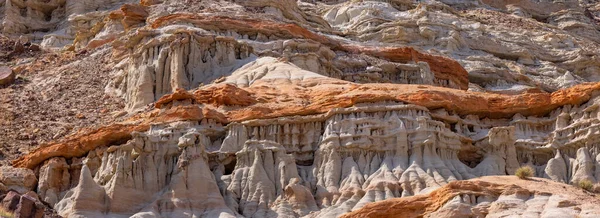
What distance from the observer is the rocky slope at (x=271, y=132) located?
38719 millimetres

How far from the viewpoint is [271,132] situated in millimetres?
41844

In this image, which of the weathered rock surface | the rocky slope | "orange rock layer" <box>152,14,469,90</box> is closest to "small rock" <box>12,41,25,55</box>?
the rocky slope

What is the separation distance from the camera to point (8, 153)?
44281mm

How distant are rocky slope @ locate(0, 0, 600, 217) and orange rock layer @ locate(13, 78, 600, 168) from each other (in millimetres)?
64

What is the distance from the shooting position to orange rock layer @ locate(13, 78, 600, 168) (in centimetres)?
4222

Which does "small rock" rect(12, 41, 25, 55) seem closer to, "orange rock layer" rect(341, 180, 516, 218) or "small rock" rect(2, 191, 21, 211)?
"orange rock layer" rect(341, 180, 516, 218)

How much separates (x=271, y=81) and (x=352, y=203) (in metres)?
8.42

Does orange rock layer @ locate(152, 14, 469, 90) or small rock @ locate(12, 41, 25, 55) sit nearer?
orange rock layer @ locate(152, 14, 469, 90)

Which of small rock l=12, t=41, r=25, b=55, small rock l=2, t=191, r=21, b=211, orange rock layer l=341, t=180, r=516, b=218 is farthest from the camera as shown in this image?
small rock l=12, t=41, r=25, b=55

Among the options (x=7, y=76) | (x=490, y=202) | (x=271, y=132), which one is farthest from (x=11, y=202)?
(x=7, y=76)

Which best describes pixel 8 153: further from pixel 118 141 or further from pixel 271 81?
pixel 271 81

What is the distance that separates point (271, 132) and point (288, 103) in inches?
56.8

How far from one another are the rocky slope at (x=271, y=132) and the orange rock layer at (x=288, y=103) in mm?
64

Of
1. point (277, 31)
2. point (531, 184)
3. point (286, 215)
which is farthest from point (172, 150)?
point (277, 31)
